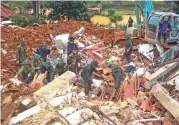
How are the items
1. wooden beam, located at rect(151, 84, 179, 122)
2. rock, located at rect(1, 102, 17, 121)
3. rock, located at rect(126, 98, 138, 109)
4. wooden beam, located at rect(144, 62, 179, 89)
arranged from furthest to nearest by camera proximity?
wooden beam, located at rect(144, 62, 179, 89) < rock, located at rect(126, 98, 138, 109) < rock, located at rect(1, 102, 17, 121) < wooden beam, located at rect(151, 84, 179, 122)

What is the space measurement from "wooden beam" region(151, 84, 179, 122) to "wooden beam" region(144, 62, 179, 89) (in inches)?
47.6

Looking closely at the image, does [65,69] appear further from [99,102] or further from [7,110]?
[7,110]

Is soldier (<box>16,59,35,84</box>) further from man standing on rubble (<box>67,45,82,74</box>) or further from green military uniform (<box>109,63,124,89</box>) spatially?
green military uniform (<box>109,63,124,89</box>)

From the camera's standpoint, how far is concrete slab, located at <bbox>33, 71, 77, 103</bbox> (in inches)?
412

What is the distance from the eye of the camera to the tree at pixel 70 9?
33.9 m

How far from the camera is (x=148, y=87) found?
12.3 m

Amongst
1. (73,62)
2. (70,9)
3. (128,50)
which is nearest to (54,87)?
(73,62)

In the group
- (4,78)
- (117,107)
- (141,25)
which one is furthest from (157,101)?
(141,25)

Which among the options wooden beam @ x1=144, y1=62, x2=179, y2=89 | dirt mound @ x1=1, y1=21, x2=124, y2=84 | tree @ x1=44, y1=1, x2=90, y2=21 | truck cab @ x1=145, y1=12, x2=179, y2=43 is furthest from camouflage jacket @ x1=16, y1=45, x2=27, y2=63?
tree @ x1=44, y1=1, x2=90, y2=21

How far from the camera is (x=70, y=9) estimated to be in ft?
112

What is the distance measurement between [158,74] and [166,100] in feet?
9.06

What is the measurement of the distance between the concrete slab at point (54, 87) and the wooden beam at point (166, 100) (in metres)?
2.32

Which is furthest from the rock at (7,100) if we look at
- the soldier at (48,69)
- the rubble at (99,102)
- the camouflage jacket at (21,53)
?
the camouflage jacket at (21,53)

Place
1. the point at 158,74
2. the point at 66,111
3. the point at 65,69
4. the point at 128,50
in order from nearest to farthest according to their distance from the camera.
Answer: the point at 66,111
the point at 158,74
the point at 65,69
the point at 128,50
